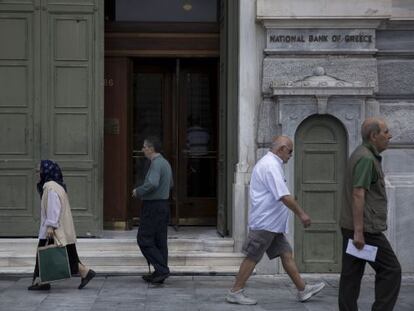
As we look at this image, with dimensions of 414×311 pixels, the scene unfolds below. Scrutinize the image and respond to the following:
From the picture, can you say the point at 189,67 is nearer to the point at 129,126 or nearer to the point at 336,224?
the point at 129,126

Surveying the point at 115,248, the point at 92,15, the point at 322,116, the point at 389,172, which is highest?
the point at 92,15

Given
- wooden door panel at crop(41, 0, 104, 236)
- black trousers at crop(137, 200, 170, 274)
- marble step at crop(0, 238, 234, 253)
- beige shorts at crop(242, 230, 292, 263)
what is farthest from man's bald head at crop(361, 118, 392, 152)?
wooden door panel at crop(41, 0, 104, 236)

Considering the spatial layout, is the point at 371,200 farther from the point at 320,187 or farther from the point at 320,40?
the point at 320,40

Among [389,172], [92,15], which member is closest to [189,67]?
[92,15]

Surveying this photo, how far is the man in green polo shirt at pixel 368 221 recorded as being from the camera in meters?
7.09

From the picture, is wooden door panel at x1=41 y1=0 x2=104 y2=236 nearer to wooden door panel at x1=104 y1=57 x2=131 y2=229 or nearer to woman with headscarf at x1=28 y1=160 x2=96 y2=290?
wooden door panel at x1=104 y1=57 x2=131 y2=229

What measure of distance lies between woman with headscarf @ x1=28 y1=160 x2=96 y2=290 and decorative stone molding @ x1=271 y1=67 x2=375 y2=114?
315 centimetres

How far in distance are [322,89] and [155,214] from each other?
110 inches

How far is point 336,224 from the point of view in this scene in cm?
1082

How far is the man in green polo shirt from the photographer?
23.3ft

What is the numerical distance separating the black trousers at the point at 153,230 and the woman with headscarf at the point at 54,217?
2.46ft

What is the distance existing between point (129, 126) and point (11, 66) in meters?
2.17

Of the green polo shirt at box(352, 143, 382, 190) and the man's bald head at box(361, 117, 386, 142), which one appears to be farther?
the man's bald head at box(361, 117, 386, 142)

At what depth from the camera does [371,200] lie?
7215mm
